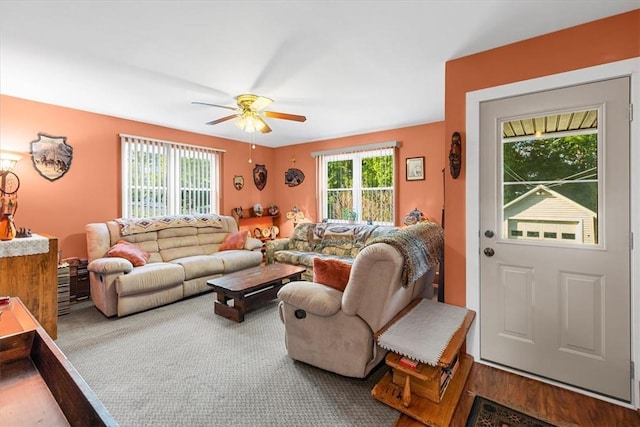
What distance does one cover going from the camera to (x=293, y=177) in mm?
6113

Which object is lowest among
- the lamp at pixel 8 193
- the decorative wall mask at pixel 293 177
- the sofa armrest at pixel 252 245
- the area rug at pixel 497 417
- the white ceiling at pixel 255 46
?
the area rug at pixel 497 417

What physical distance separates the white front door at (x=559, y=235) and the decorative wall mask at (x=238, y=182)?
4.50 meters

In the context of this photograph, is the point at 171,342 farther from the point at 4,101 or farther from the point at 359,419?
the point at 4,101

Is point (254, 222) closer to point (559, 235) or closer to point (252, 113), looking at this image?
point (252, 113)

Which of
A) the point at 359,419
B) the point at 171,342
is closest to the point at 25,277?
the point at 171,342

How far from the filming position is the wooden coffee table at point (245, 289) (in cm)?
313

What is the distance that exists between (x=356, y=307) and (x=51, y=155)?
164 inches

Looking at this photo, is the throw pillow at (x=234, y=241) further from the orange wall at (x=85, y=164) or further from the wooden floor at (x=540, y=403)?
the wooden floor at (x=540, y=403)

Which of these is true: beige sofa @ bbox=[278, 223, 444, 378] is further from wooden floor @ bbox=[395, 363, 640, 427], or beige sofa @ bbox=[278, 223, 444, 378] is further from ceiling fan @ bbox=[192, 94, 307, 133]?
ceiling fan @ bbox=[192, 94, 307, 133]

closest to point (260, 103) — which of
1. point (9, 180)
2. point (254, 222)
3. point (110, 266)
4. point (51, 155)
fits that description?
point (110, 266)

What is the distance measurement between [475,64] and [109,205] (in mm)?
4767

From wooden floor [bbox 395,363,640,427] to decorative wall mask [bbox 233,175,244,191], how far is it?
484 cm

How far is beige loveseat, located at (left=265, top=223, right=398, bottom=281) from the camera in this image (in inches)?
179

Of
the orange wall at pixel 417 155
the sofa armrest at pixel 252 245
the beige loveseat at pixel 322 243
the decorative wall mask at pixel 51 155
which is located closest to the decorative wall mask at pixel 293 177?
the orange wall at pixel 417 155
